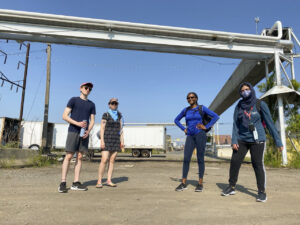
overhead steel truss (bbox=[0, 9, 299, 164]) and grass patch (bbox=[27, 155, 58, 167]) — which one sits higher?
overhead steel truss (bbox=[0, 9, 299, 164])

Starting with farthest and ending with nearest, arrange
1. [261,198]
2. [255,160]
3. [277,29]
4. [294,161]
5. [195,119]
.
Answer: [277,29] → [294,161] → [195,119] → [255,160] → [261,198]

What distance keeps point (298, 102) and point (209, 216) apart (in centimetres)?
872

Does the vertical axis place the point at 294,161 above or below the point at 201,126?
below

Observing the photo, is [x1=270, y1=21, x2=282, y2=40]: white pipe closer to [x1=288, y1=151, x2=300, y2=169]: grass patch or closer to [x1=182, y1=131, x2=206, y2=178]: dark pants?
[x1=288, y1=151, x2=300, y2=169]: grass patch

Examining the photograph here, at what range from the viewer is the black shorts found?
323cm

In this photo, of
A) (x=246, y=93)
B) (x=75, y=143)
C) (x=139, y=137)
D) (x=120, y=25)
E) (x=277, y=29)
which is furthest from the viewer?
(x=139, y=137)

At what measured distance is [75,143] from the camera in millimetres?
3277

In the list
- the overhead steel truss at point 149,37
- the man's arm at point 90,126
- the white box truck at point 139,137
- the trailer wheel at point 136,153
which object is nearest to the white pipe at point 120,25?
the overhead steel truss at point 149,37

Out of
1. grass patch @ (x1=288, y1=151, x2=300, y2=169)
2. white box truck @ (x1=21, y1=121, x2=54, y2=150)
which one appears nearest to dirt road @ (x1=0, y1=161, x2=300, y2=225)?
grass patch @ (x1=288, y1=151, x2=300, y2=169)

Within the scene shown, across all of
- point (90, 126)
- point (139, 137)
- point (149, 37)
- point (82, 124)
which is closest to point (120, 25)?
point (149, 37)

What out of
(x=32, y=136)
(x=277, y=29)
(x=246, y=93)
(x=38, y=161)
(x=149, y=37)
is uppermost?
(x=277, y=29)

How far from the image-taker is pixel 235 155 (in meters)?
3.19

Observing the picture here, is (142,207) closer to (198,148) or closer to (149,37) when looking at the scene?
(198,148)

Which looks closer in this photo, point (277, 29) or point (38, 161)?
point (38, 161)
